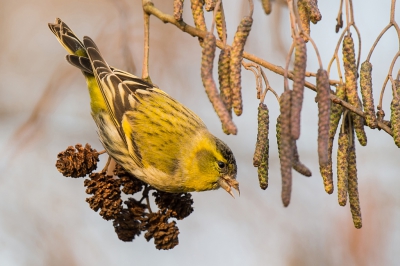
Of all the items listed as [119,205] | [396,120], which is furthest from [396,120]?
[119,205]

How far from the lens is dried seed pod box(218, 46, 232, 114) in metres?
1.86

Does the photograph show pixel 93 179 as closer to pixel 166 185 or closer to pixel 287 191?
pixel 166 185

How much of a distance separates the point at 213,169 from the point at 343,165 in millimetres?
839

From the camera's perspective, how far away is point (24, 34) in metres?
4.03

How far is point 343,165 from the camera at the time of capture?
82.2 inches

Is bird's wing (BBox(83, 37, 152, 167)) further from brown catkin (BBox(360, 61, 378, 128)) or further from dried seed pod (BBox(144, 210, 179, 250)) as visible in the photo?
brown catkin (BBox(360, 61, 378, 128))

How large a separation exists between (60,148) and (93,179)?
1.67 m

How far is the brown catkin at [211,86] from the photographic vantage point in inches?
65.1

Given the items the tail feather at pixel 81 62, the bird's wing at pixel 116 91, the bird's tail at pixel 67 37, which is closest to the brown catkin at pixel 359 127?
the bird's wing at pixel 116 91

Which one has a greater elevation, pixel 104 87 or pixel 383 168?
pixel 383 168

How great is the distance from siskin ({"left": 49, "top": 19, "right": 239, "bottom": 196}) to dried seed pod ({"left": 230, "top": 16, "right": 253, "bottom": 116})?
3.22 ft

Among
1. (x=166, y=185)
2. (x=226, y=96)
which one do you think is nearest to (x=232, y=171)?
(x=166, y=185)

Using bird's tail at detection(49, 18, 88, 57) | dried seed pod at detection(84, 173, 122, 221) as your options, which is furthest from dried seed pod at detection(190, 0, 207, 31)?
bird's tail at detection(49, 18, 88, 57)

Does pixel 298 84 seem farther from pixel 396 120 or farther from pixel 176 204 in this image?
pixel 176 204
